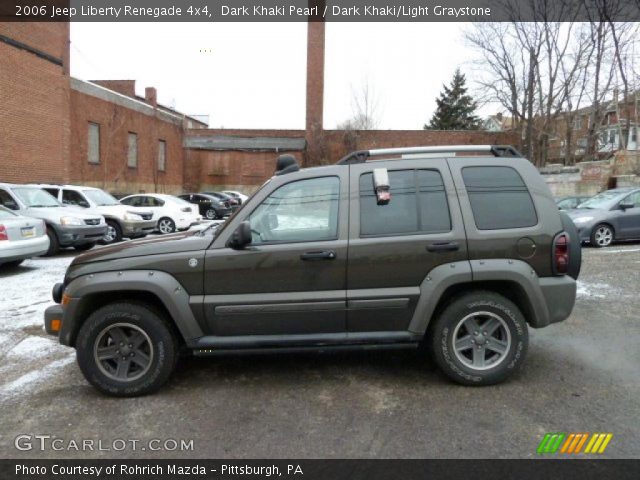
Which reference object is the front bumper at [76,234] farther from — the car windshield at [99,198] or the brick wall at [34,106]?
the brick wall at [34,106]

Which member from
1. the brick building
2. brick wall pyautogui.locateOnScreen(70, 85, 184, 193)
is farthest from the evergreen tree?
brick wall pyautogui.locateOnScreen(70, 85, 184, 193)

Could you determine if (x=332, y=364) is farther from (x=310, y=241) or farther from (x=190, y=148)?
(x=190, y=148)

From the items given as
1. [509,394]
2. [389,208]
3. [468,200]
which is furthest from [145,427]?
[468,200]

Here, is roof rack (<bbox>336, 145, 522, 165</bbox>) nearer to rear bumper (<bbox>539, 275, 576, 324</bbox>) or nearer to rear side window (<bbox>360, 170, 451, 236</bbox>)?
rear side window (<bbox>360, 170, 451, 236</bbox>)

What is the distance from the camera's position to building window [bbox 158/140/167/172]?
99.3 ft

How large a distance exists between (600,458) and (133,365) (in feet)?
11.1

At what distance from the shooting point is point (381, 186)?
154 inches

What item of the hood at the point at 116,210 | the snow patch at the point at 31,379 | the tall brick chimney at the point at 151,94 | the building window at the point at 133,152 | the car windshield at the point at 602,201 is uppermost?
the tall brick chimney at the point at 151,94

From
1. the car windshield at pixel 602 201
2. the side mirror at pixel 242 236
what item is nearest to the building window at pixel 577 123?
the car windshield at pixel 602 201

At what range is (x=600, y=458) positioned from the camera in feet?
9.55

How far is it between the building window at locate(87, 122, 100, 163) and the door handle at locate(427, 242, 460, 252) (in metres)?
22.8

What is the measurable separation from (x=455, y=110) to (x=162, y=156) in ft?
93.3
